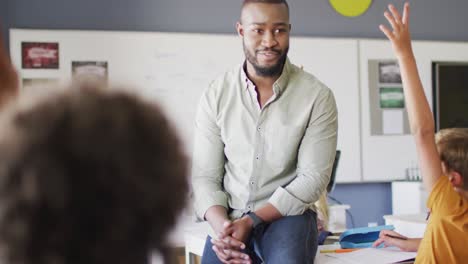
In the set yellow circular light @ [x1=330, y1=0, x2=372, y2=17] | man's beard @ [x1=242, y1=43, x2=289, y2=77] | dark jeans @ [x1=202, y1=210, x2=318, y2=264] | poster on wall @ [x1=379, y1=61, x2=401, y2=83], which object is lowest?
dark jeans @ [x1=202, y1=210, x2=318, y2=264]

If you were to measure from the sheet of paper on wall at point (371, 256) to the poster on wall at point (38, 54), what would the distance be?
3.62 meters

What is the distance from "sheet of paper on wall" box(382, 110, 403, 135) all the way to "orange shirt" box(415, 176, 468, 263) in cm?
432

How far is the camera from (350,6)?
6.13 m

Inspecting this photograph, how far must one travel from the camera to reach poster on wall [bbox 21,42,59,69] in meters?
5.15

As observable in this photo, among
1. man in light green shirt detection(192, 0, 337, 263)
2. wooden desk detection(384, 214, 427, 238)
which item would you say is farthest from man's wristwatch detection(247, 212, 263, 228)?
wooden desk detection(384, 214, 427, 238)

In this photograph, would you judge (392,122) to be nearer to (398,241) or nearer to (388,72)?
(388,72)

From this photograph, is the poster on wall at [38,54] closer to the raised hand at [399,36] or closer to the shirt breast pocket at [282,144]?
the shirt breast pocket at [282,144]

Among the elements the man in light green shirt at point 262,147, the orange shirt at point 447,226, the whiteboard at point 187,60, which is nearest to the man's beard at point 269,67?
the man in light green shirt at point 262,147

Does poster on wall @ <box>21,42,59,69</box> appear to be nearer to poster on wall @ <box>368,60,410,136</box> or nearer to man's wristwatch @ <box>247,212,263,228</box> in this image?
poster on wall @ <box>368,60,410,136</box>

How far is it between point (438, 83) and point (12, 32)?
12.8ft

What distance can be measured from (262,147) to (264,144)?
0.5 inches

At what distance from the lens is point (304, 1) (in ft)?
19.6

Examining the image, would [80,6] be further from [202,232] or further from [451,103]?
[451,103]

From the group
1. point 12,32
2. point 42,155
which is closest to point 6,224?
point 42,155
